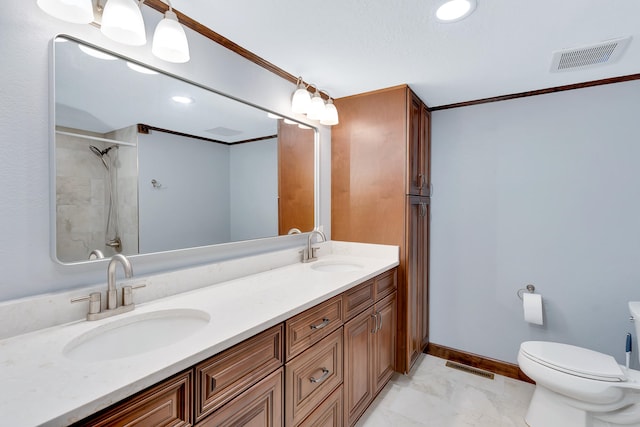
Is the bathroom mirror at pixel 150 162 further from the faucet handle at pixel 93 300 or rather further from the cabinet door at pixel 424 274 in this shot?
the cabinet door at pixel 424 274

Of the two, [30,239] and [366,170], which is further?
[366,170]

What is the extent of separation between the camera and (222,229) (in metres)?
1.63

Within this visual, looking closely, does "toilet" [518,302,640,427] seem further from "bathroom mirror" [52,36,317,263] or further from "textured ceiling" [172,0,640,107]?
"bathroom mirror" [52,36,317,263]

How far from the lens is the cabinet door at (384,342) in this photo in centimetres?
191

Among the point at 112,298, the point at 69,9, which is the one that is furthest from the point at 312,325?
the point at 69,9

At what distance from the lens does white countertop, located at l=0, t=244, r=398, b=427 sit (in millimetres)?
618

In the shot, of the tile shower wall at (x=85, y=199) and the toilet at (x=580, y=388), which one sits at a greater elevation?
the tile shower wall at (x=85, y=199)

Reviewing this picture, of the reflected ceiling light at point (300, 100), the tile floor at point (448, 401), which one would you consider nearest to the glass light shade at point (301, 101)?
the reflected ceiling light at point (300, 100)

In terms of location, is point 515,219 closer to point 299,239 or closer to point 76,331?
point 299,239

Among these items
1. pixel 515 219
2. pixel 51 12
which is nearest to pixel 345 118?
pixel 515 219

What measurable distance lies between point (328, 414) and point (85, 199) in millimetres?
1426

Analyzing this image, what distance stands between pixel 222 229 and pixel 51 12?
1051mm

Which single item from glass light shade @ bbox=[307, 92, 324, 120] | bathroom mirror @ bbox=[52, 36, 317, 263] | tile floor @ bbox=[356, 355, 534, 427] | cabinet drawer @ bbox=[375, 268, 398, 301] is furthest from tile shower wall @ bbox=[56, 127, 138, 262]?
tile floor @ bbox=[356, 355, 534, 427]

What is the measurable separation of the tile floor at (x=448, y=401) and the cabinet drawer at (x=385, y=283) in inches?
28.1
